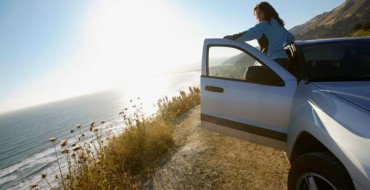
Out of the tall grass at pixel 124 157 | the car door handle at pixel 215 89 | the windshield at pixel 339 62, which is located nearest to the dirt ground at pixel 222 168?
the tall grass at pixel 124 157

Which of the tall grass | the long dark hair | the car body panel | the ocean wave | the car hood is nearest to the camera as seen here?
the car body panel

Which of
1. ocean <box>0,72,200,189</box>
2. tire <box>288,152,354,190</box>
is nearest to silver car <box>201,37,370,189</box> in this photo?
tire <box>288,152,354,190</box>

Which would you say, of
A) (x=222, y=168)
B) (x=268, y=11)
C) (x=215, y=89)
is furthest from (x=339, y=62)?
(x=222, y=168)

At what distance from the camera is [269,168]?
379cm

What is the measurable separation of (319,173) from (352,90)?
0.73 m

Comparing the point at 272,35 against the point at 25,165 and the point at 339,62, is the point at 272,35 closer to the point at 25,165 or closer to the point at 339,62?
the point at 339,62

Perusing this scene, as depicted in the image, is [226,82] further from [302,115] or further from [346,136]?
[346,136]

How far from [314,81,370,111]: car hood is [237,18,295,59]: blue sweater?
116 centimetres

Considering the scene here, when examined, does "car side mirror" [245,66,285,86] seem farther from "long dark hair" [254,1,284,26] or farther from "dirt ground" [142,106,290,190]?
"dirt ground" [142,106,290,190]

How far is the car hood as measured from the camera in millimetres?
1561

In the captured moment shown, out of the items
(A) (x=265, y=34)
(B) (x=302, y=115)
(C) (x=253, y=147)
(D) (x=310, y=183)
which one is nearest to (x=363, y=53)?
(A) (x=265, y=34)

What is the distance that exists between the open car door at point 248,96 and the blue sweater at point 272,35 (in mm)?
308

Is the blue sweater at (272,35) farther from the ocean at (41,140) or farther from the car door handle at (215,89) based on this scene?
the ocean at (41,140)

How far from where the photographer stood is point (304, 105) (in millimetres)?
2123
